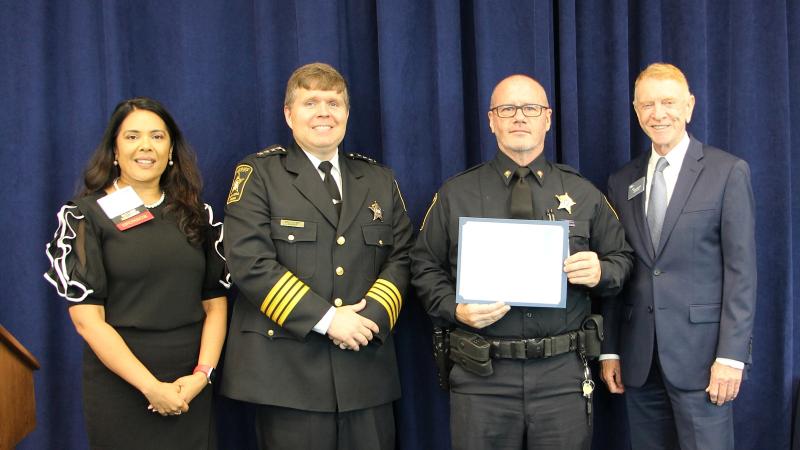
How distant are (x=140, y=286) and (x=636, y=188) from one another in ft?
6.11

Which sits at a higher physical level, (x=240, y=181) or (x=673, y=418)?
(x=240, y=181)

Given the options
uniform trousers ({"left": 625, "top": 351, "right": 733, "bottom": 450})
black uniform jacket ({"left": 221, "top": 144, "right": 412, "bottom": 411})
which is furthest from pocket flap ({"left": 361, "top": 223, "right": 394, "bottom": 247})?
uniform trousers ({"left": 625, "top": 351, "right": 733, "bottom": 450})

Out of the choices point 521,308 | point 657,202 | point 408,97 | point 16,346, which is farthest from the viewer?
point 408,97

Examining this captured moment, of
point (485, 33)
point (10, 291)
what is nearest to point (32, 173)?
point (10, 291)

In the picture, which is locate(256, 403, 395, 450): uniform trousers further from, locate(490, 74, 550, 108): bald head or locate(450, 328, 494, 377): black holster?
locate(490, 74, 550, 108): bald head

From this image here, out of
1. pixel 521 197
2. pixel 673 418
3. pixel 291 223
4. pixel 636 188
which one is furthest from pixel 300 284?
pixel 673 418

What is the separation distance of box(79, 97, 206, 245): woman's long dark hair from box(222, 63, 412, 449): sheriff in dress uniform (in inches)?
5.2

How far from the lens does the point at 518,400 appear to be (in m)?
2.28

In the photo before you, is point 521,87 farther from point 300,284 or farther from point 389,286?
point 300,284

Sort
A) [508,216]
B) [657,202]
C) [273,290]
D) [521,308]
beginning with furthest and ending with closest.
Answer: [657,202] → [508,216] → [521,308] → [273,290]

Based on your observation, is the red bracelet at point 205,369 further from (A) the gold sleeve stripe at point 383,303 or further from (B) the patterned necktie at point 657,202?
(B) the patterned necktie at point 657,202

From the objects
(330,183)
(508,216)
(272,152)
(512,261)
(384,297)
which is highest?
(272,152)

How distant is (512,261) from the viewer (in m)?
2.22

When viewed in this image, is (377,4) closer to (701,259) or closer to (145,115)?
(145,115)
